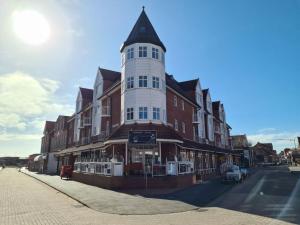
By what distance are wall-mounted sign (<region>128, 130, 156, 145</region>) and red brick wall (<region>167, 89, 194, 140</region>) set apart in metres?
8.18

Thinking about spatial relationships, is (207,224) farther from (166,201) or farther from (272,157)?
(272,157)

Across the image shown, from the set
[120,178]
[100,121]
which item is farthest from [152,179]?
[100,121]

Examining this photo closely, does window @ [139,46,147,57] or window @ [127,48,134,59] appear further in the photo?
window @ [127,48,134,59]

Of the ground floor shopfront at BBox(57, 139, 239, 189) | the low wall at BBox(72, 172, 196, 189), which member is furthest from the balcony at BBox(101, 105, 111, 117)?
the low wall at BBox(72, 172, 196, 189)

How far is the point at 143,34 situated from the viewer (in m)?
28.8

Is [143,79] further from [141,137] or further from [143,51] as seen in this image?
[141,137]

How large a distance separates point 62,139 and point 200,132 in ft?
108

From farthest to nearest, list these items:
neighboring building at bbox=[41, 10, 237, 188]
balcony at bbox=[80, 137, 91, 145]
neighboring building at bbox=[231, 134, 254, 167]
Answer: neighboring building at bbox=[231, 134, 254, 167]
balcony at bbox=[80, 137, 91, 145]
neighboring building at bbox=[41, 10, 237, 188]

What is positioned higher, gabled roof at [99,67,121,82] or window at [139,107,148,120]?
gabled roof at [99,67,121,82]

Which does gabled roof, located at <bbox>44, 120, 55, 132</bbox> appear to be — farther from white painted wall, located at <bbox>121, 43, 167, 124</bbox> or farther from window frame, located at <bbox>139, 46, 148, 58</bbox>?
window frame, located at <bbox>139, 46, 148, 58</bbox>

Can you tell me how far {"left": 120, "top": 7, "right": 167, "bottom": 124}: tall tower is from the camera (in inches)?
1046

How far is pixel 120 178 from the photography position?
70.8 feet

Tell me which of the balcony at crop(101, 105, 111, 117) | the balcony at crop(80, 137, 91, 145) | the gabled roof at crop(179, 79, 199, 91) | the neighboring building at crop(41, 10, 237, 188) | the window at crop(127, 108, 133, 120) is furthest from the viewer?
the gabled roof at crop(179, 79, 199, 91)

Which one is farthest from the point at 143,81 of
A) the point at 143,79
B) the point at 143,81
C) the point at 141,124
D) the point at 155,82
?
the point at 141,124
